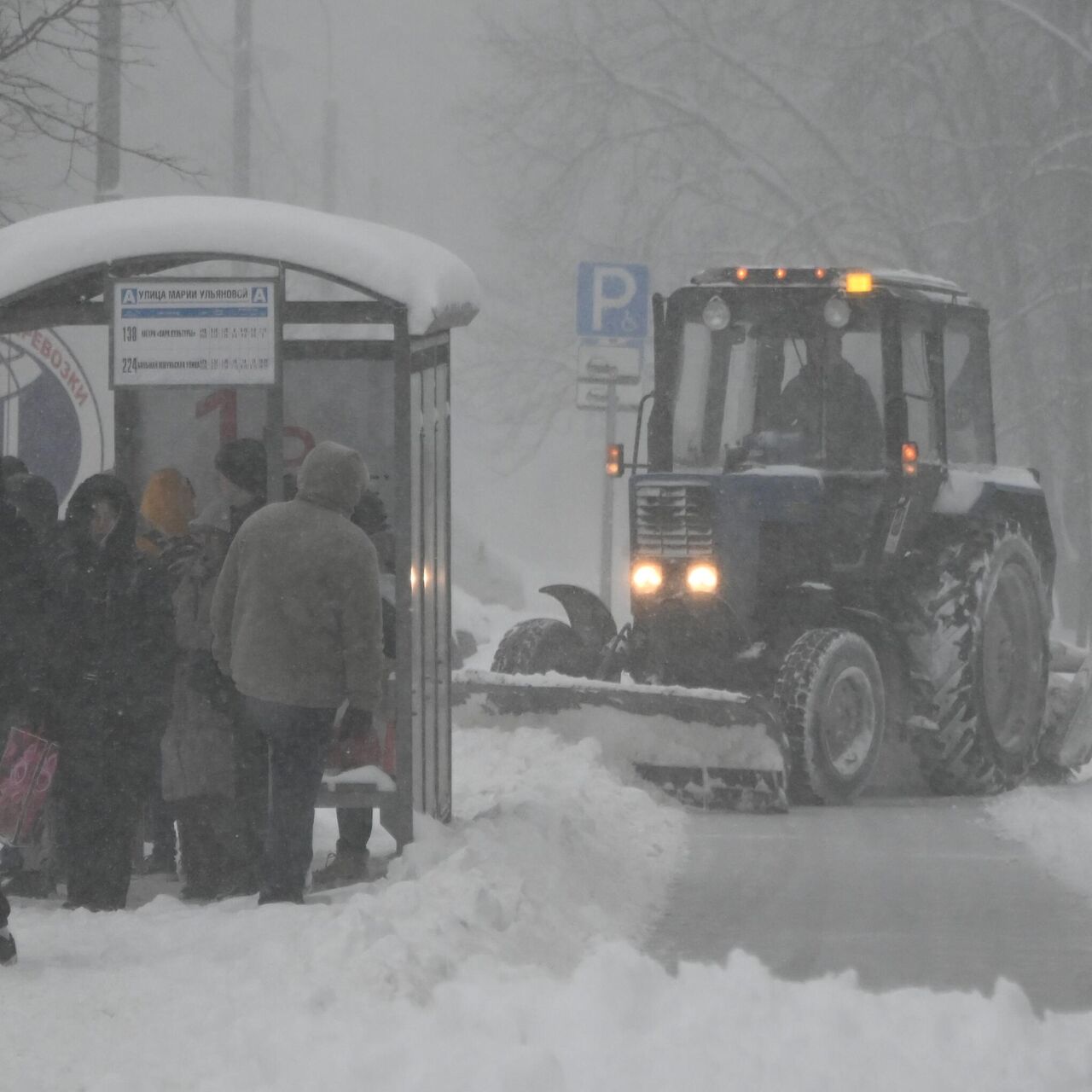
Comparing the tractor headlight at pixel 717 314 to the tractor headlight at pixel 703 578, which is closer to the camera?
the tractor headlight at pixel 703 578

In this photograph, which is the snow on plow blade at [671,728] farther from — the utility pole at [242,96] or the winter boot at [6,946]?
the utility pole at [242,96]

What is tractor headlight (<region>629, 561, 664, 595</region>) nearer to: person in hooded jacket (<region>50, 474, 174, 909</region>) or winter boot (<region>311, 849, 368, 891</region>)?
winter boot (<region>311, 849, 368, 891</region>)

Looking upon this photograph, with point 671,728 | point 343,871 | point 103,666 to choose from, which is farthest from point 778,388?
point 103,666

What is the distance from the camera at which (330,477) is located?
7215 millimetres

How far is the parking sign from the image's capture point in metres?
16.2

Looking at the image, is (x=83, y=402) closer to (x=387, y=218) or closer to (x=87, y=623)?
(x=87, y=623)

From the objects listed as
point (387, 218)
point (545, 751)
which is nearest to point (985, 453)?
point (545, 751)

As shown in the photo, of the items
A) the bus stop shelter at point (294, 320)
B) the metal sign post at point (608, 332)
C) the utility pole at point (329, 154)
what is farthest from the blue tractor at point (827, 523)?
the utility pole at point (329, 154)

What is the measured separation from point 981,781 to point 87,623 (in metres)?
5.45

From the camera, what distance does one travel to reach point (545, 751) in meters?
10.5

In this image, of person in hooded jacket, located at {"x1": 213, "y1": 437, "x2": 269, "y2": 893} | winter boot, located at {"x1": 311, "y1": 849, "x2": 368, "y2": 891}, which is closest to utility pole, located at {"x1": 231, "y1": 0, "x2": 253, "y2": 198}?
person in hooded jacket, located at {"x1": 213, "y1": 437, "x2": 269, "y2": 893}

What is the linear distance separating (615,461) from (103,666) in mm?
5106

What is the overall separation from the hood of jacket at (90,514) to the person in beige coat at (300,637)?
14.1 inches

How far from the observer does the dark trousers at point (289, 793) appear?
23.4 feet
